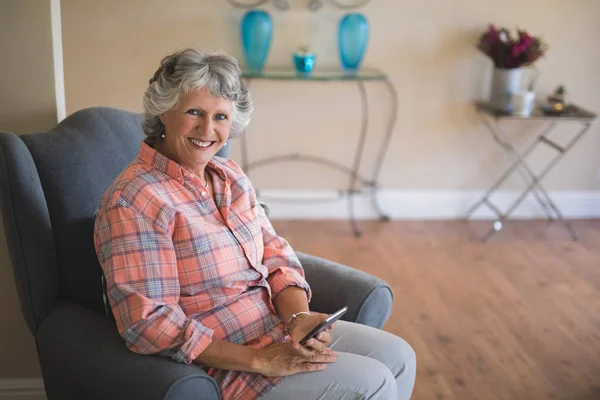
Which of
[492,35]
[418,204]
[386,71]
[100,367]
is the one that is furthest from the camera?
[418,204]

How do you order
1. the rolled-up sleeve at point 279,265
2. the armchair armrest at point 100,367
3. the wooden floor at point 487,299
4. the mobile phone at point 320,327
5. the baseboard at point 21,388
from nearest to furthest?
the armchair armrest at point 100,367
the mobile phone at point 320,327
the rolled-up sleeve at point 279,265
the baseboard at point 21,388
the wooden floor at point 487,299

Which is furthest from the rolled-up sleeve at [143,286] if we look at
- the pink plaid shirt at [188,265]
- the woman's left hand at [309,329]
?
the woman's left hand at [309,329]

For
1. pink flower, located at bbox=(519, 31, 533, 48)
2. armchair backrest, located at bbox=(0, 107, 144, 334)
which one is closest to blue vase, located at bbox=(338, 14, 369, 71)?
pink flower, located at bbox=(519, 31, 533, 48)

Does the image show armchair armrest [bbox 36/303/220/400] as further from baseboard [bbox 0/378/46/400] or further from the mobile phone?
baseboard [bbox 0/378/46/400]

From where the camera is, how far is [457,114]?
4035 millimetres

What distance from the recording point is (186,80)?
1746 millimetres

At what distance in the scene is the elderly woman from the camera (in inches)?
63.5

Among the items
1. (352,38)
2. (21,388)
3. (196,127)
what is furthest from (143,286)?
(352,38)

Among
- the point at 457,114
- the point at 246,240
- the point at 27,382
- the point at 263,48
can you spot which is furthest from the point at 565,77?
the point at 27,382

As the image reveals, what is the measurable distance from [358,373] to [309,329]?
0.54 ft

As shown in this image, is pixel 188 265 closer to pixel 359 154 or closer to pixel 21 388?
pixel 21 388

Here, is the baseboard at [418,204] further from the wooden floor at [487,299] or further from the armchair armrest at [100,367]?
the armchair armrest at [100,367]

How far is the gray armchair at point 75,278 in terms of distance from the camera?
1.56 m

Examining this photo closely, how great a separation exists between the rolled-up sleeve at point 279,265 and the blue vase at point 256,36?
178 centimetres
